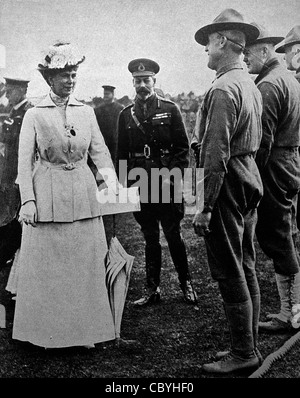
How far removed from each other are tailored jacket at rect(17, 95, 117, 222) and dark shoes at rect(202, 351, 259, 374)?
1.28 metres

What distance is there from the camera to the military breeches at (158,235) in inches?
153

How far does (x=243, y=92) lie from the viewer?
10.1 ft

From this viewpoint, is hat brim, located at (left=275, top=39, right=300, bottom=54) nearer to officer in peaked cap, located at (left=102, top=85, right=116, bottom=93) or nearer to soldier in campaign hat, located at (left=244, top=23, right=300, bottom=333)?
soldier in campaign hat, located at (left=244, top=23, right=300, bottom=333)

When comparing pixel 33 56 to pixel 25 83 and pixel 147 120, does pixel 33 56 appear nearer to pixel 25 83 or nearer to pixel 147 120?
pixel 25 83

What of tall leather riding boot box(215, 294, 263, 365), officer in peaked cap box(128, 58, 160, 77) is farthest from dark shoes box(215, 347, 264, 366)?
officer in peaked cap box(128, 58, 160, 77)

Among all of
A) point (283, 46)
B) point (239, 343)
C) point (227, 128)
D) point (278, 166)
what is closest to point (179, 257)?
point (239, 343)

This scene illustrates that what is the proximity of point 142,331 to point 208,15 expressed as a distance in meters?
2.26

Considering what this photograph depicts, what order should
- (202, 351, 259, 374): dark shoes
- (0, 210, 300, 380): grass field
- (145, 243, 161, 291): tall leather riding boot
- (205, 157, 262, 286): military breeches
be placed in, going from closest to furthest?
(205, 157, 262, 286): military breeches, (202, 351, 259, 374): dark shoes, (0, 210, 300, 380): grass field, (145, 243, 161, 291): tall leather riding boot

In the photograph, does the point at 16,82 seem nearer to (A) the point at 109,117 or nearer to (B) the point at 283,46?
(A) the point at 109,117

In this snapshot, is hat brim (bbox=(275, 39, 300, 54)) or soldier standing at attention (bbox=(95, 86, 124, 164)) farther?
hat brim (bbox=(275, 39, 300, 54))

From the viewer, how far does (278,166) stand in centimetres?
375

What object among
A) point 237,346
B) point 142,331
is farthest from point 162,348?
point 237,346

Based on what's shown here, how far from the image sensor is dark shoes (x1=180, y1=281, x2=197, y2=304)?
388cm

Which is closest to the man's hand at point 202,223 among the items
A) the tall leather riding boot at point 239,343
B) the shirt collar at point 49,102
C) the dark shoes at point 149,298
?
the tall leather riding boot at point 239,343
